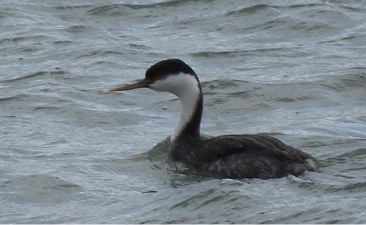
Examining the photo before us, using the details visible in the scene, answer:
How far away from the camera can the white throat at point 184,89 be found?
10359 millimetres

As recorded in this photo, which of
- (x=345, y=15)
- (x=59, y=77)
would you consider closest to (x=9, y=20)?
(x=59, y=77)

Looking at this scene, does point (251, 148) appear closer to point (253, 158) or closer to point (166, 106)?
point (253, 158)

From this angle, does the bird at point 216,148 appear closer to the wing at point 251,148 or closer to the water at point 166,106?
the wing at point 251,148

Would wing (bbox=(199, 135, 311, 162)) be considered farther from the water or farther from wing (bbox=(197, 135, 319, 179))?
the water

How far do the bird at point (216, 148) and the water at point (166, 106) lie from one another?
0.44 feet

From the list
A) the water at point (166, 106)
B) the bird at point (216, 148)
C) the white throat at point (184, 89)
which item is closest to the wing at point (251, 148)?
the bird at point (216, 148)

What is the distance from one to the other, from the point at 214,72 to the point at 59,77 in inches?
80.4

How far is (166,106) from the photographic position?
490 inches

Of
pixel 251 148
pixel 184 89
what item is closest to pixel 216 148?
pixel 251 148

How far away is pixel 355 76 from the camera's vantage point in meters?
13.2

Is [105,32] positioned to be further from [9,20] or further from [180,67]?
[180,67]

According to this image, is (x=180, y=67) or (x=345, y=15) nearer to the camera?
(x=180, y=67)

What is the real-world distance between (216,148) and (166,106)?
2.73 meters

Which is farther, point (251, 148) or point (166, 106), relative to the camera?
point (166, 106)
